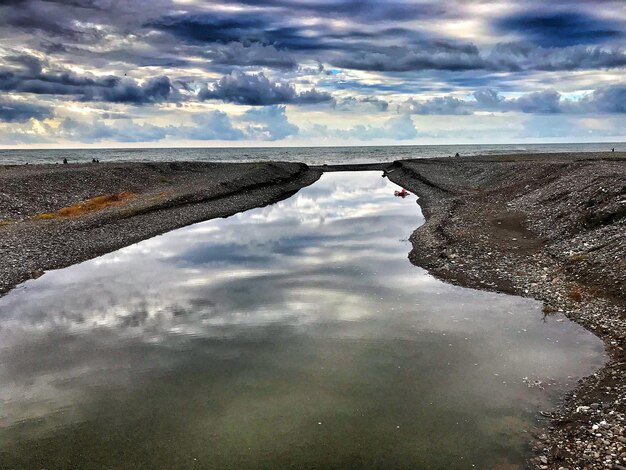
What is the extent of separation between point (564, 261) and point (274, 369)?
55.1 feet

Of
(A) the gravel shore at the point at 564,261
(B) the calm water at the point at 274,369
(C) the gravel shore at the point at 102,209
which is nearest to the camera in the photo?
(A) the gravel shore at the point at 564,261

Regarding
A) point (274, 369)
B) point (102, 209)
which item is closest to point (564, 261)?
point (274, 369)

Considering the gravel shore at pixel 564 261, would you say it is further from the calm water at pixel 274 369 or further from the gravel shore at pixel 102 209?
the gravel shore at pixel 102 209

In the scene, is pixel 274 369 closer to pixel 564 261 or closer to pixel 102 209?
pixel 564 261

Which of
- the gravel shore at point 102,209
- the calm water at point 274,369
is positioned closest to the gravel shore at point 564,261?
the calm water at point 274,369

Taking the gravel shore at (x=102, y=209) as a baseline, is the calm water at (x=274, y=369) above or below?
below

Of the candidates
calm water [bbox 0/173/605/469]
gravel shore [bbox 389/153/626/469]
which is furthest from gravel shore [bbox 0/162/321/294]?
gravel shore [bbox 389/153/626/469]

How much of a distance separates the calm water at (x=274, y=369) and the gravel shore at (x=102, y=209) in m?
3.74

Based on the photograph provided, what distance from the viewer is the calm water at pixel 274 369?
11.1 meters

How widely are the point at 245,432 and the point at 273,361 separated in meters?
3.80

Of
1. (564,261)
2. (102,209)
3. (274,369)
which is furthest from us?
(102,209)

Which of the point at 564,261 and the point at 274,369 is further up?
the point at 564,261

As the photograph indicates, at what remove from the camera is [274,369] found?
14828mm

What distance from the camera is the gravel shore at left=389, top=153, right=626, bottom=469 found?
1096cm
